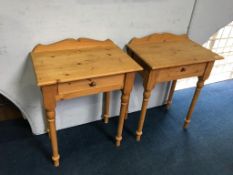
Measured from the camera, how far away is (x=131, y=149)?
1871mm

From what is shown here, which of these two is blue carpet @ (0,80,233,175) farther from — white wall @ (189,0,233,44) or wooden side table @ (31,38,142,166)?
white wall @ (189,0,233,44)

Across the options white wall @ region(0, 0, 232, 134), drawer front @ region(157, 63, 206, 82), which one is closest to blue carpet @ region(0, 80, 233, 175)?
white wall @ region(0, 0, 232, 134)

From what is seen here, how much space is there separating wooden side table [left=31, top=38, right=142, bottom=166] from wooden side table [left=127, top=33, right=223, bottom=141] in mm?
156

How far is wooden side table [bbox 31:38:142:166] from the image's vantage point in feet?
4.22

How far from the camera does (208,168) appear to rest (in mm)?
1777

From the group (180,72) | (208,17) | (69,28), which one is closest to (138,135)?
(180,72)

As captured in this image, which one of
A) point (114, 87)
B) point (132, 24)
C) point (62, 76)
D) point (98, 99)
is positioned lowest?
point (98, 99)

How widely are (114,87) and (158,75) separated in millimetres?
353

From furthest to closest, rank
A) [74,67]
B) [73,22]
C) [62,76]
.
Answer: [73,22]
[74,67]
[62,76]

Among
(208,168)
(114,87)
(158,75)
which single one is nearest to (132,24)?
(158,75)

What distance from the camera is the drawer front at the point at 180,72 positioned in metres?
1.62

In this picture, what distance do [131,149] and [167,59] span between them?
82 centimetres

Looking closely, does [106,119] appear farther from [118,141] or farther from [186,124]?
[186,124]

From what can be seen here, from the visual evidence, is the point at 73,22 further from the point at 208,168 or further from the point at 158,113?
the point at 208,168
